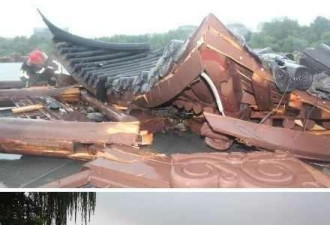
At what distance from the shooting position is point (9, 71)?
2924mm

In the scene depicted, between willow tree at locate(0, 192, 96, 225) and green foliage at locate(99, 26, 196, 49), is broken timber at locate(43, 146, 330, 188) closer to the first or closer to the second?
green foliage at locate(99, 26, 196, 49)

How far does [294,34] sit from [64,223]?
212cm

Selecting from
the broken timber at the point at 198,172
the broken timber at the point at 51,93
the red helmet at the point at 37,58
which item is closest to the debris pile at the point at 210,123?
the broken timber at the point at 198,172

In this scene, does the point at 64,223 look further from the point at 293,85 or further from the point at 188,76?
the point at 293,85

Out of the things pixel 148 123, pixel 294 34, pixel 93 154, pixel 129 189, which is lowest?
pixel 129 189

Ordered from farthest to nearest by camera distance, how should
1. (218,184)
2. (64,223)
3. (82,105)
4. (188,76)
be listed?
(64,223) < (82,105) < (188,76) < (218,184)

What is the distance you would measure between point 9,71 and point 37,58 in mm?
246

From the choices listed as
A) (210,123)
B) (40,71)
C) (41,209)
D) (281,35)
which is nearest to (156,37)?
(281,35)

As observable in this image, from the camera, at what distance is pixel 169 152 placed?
196 cm

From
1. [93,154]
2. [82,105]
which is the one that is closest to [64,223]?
[82,105]

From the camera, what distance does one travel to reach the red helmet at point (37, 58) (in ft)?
9.21

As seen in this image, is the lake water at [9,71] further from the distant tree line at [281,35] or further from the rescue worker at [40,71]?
the distant tree line at [281,35]

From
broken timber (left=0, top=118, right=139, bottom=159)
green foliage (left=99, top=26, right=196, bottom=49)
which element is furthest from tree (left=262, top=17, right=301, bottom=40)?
broken timber (left=0, top=118, right=139, bottom=159)

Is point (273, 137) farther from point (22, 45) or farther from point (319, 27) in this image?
point (22, 45)
